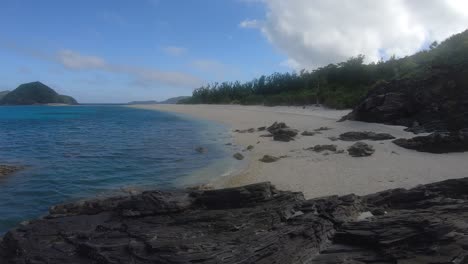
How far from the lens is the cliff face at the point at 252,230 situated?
665cm

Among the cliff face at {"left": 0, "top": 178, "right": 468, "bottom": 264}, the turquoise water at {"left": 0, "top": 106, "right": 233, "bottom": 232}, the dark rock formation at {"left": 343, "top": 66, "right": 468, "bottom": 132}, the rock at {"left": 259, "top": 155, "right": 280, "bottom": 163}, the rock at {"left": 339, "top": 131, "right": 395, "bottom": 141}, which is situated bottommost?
the turquoise water at {"left": 0, "top": 106, "right": 233, "bottom": 232}

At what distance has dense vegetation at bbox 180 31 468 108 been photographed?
3372 cm

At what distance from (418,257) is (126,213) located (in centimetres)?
652

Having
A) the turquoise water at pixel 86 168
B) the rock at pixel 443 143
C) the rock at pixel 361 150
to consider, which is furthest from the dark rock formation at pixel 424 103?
the turquoise water at pixel 86 168

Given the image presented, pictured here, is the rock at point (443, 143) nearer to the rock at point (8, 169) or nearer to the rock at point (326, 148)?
the rock at point (326, 148)

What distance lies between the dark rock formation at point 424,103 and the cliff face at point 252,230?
18.9m

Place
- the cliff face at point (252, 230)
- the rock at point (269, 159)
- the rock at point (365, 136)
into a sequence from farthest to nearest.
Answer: the rock at point (365, 136) → the rock at point (269, 159) → the cliff face at point (252, 230)

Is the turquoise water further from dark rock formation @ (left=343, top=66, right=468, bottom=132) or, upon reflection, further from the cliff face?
dark rock formation @ (left=343, top=66, right=468, bottom=132)

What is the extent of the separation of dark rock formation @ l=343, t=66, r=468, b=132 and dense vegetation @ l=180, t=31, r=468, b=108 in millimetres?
1317

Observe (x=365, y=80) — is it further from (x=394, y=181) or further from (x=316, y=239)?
(x=316, y=239)

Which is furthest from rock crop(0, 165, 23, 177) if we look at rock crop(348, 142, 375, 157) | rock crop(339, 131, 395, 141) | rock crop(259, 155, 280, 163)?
rock crop(339, 131, 395, 141)

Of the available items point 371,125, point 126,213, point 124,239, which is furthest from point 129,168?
point 371,125

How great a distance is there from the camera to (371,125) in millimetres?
31250

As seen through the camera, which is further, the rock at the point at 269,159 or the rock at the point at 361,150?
the rock at the point at 269,159
